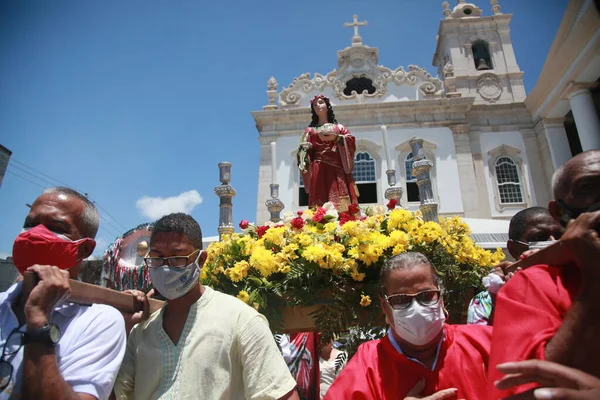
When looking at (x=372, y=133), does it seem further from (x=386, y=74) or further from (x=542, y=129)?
(x=542, y=129)

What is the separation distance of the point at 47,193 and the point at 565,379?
2.26 m

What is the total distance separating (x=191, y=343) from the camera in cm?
197

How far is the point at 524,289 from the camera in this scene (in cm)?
128

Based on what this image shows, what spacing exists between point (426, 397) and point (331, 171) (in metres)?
4.83

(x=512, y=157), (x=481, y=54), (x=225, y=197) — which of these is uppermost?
(x=481, y=54)

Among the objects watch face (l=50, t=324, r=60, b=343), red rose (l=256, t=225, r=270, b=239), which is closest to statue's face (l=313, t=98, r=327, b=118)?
red rose (l=256, t=225, r=270, b=239)

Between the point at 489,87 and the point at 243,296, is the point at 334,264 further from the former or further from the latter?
the point at 489,87

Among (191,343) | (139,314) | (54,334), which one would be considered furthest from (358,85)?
(54,334)

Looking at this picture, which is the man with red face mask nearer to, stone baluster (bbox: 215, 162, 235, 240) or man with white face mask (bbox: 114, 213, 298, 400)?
man with white face mask (bbox: 114, 213, 298, 400)

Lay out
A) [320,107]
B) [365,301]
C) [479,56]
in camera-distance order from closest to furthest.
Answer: [365,301]
[320,107]
[479,56]

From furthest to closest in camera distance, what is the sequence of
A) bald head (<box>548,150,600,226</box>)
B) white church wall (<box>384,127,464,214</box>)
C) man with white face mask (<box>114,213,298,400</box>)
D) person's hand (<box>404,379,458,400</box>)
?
white church wall (<box>384,127,464,214</box>), man with white face mask (<box>114,213,298,400</box>), person's hand (<box>404,379,458,400</box>), bald head (<box>548,150,600,226</box>)

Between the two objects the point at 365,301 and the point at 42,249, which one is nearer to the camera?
the point at 42,249

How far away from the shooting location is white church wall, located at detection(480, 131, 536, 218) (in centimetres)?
1692

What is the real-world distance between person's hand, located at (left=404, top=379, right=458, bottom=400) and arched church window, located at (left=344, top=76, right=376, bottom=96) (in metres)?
19.4
